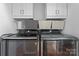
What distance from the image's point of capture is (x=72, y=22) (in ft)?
2.95

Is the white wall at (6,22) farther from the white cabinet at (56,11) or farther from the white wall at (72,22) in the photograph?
the white wall at (72,22)

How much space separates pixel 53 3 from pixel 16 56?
1.42ft

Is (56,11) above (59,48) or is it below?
above

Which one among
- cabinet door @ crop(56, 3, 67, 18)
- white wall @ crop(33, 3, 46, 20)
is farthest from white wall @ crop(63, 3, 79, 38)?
white wall @ crop(33, 3, 46, 20)

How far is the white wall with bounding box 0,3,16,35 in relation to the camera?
2.88ft

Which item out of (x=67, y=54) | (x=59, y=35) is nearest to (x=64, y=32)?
(x=59, y=35)

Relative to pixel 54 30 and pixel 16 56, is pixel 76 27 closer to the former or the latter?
pixel 54 30

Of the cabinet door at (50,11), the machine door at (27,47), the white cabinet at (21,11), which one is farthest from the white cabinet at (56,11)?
the machine door at (27,47)

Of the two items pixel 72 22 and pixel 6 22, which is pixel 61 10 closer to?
pixel 72 22

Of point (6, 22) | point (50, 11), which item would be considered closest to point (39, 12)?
point (50, 11)

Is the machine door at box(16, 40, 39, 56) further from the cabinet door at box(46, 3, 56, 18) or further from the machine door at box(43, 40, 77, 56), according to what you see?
the cabinet door at box(46, 3, 56, 18)

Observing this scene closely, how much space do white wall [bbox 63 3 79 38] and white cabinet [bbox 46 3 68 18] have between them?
0.04 meters

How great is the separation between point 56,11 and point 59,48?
0.87 ft

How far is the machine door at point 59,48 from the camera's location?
0.90m
